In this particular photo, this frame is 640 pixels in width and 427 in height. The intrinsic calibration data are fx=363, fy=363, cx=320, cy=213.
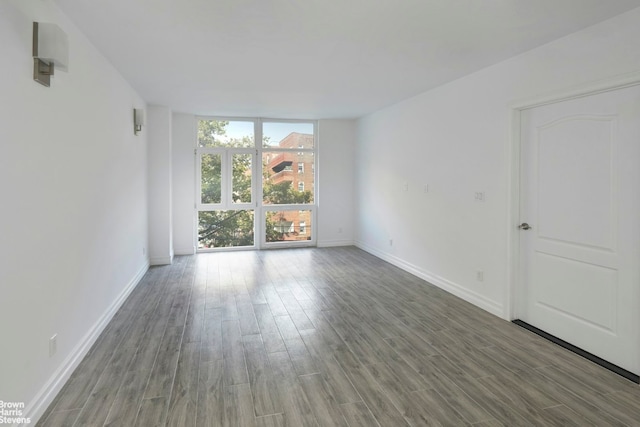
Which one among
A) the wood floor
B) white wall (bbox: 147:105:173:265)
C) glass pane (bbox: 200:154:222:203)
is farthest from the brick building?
the wood floor

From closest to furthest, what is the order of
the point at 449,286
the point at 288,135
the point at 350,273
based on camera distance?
1. the point at 449,286
2. the point at 350,273
3. the point at 288,135

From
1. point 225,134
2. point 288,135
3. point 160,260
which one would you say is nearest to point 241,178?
point 225,134

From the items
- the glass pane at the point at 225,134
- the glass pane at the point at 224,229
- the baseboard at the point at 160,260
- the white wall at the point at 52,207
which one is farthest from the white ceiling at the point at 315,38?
the glass pane at the point at 224,229

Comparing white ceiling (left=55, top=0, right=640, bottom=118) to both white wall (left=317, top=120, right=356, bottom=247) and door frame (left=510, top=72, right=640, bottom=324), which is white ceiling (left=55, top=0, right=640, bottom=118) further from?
white wall (left=317, top=120, right=356, bottom=247)

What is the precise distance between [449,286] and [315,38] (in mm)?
3179

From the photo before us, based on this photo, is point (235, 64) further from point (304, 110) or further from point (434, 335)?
point (434, 335)

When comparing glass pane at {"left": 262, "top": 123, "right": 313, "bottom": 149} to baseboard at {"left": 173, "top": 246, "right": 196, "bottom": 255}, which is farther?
glass pane at {"left": 262, "top": 123, "right": 313, "bottom": 149}

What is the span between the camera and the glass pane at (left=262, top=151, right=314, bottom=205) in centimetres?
719

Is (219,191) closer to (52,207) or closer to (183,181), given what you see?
(183,181)

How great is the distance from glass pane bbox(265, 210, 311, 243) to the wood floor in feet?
9.97

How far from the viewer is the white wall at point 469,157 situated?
2844 millimetres

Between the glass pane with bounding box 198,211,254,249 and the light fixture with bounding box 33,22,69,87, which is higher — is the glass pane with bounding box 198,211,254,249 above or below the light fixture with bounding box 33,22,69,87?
below

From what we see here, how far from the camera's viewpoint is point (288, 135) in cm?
724

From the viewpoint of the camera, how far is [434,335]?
319 cm
